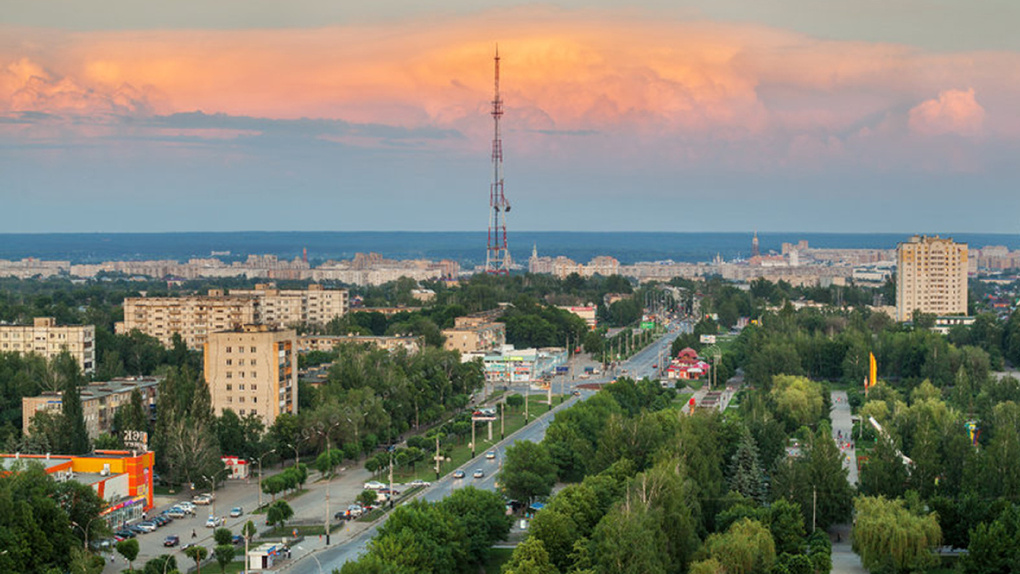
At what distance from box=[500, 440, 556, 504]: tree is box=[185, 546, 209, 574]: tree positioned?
1052 centimetres

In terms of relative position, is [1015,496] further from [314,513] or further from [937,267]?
[937,267]

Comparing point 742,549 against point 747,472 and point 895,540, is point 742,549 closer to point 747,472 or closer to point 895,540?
point 895,540

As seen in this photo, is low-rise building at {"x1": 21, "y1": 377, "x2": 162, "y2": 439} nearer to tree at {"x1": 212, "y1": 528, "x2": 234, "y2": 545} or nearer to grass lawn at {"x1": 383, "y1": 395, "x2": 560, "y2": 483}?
grass lawn at {"x1": 383, "y1": 395, "x2": 560, "y2": 483}

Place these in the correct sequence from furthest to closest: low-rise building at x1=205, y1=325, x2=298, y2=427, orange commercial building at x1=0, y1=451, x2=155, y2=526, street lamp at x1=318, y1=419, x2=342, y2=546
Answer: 1. low-rise building at x1=205, y1=325, x2=298, y2=427
2. orange commercial building at x1=0, y1=451, x2=155, y2=526
3. street lamp at x1=318, y1=419, x2=342, y2=546

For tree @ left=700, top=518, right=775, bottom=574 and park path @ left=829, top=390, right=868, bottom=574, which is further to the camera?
park path @ left=829, top=390, right=868, bottom=574

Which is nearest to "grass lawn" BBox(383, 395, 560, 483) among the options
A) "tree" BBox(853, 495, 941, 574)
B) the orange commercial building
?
the orange commercial building

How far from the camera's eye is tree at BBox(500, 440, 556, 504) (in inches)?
1649

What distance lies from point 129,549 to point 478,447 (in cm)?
2324

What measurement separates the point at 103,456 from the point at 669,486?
20.2 m

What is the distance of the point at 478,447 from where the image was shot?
56.3 meters

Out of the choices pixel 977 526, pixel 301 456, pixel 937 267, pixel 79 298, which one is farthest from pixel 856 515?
pixel 79 298

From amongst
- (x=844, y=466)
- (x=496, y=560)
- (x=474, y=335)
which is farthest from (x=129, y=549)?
(x=474, y=335)

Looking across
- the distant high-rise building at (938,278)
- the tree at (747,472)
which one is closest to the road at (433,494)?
the tree at (747,472)

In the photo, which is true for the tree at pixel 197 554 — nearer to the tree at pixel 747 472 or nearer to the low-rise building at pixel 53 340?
the tree at pixel 747 472
